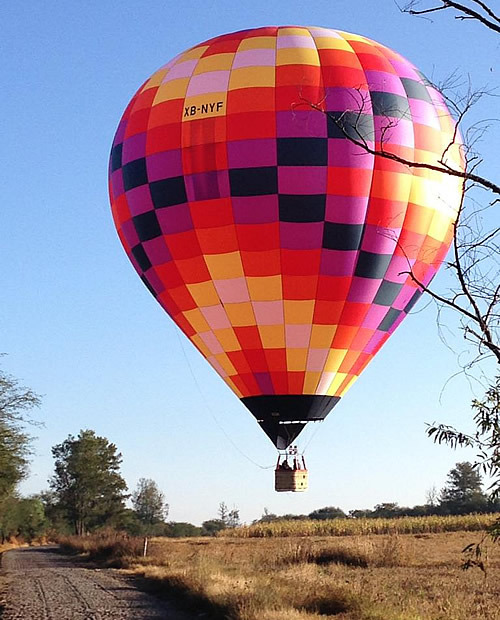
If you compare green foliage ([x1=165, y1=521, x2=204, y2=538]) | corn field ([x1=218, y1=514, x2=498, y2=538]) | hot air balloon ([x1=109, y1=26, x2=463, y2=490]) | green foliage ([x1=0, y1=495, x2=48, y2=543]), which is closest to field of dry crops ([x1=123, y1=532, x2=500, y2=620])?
hot air balloon ([x1=109, y1=26, x2=463, y2=490])

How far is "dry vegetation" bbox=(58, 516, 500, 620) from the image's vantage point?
13305 mm

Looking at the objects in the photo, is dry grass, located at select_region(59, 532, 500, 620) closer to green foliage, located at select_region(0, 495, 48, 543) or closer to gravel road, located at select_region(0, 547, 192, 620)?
gravel road, located at select_region(0, 547, 192, 620)

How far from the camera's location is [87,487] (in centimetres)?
7494

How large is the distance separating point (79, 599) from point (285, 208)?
9.16 m

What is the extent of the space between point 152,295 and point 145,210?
255 cm

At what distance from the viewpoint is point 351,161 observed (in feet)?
61.3

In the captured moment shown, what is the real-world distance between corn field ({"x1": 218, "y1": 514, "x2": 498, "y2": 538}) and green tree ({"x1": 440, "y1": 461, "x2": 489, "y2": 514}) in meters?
31.9

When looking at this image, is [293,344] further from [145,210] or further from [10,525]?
[10,525]

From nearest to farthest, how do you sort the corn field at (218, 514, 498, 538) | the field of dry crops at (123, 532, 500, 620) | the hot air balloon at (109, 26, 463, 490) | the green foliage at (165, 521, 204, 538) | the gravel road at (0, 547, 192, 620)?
the field of dry crops at (123, 532, 500, 620)
the gravel road at (0, 547, 192, 620)
the hot air balloon at (109, 26, 463, 490)
the corn field at (218, 514, 498, 538)
the green foliage at (165, 521, 204, 538)

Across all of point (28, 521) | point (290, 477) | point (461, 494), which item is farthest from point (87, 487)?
point (290, 477)

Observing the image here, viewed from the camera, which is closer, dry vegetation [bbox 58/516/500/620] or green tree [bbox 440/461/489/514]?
dry vegetation [bbox 58/516/500/620]

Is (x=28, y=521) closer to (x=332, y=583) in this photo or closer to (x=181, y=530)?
(x=181, y=530)

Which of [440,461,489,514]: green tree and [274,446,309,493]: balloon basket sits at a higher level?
[440,461,489,514]: green tree

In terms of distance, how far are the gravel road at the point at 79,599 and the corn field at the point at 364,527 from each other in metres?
18.0
